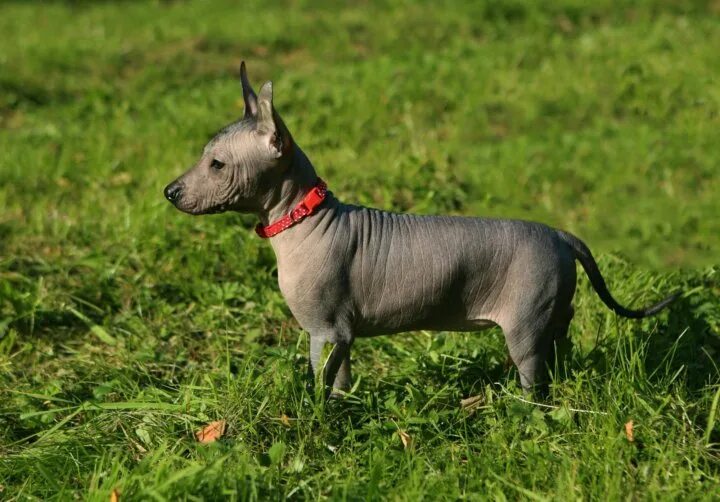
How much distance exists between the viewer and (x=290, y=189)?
3.69 meters

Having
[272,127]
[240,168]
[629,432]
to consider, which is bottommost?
[629,432]

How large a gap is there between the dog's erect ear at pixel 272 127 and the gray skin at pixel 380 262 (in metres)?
0.06

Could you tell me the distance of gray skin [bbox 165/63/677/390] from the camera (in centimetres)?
364

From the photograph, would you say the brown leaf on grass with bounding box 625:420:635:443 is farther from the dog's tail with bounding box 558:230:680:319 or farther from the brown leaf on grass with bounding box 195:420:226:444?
the brown leaf on grass with bounding box 195:420:226:444

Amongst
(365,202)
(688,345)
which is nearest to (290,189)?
(688,345)

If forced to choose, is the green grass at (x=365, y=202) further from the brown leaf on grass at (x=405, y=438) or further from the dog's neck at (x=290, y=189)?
the dog's neck at (x=290, y=189)

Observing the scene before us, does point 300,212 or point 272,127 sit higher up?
point 272,127

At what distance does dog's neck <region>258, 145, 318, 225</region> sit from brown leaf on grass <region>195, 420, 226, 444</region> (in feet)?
2.69

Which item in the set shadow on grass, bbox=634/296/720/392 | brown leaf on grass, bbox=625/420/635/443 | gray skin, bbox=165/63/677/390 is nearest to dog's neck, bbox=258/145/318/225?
gray skin, bbox=165/63/677/390

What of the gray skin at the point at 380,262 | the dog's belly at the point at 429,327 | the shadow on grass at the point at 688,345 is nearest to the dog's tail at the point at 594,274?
the gray skin at the point at 380,262

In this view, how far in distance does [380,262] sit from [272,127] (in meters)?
0.69

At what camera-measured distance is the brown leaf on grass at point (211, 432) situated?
140 inches

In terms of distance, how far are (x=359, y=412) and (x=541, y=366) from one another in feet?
2.52

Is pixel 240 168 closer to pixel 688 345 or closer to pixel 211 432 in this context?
pixel 211 432
